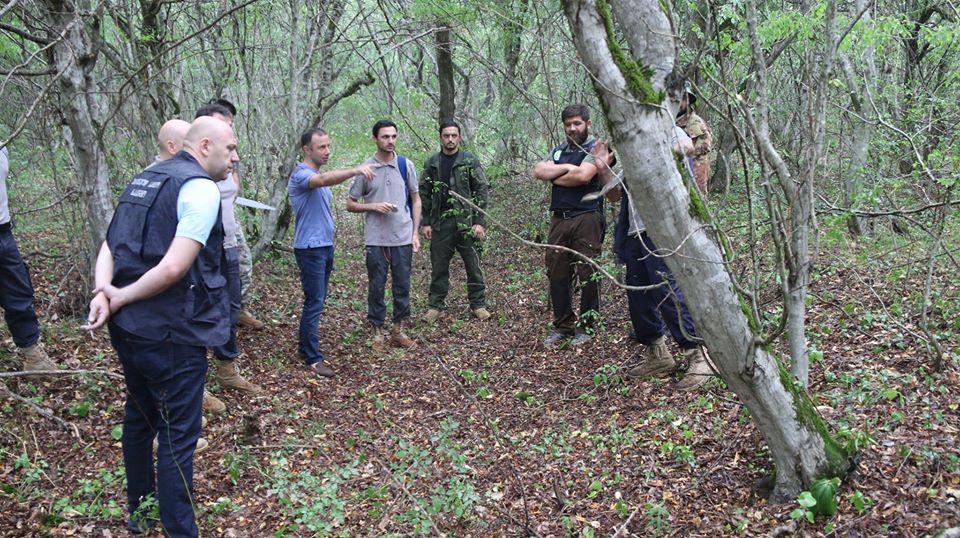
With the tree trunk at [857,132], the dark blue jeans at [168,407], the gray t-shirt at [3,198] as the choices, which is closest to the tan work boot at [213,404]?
the dark blue jeans at [168,407]

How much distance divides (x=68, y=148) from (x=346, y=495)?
3932 millimetres

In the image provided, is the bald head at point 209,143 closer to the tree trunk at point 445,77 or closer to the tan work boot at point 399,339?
the tan work boot at point 399,339

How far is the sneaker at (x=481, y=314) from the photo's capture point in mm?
7301

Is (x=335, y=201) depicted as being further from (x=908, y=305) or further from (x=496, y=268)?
(x=908, y=305)

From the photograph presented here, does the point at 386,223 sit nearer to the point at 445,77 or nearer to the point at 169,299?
the point at 169,299

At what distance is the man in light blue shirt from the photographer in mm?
5594

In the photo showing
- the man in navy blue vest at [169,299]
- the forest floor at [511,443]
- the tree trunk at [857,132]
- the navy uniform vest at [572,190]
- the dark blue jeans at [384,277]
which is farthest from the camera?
the tree trunk at [857,132]

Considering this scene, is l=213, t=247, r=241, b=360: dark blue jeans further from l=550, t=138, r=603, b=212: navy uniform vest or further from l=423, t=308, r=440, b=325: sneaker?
l=550, t=138, r=603, b=212: navy uniform vest

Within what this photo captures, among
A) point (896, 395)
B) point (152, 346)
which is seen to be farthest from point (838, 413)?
point (152, 346)

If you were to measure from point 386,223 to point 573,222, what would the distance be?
183 cm

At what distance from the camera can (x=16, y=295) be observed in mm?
4355

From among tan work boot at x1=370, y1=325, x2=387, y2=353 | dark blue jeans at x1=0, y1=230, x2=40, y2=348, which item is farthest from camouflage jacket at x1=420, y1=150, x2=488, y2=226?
dark blue jeans at x1=0, y1=230, x2=40, y2=348

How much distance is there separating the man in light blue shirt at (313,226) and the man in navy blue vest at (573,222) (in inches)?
75.2

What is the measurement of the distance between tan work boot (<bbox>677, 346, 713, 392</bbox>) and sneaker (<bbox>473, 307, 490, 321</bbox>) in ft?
9.44
